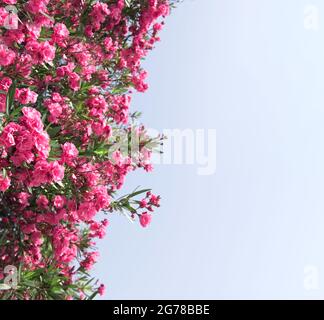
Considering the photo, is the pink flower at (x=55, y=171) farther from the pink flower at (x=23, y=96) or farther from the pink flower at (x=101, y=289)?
the pink flower at (x=101, y=289)

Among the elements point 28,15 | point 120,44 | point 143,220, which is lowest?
point 143,220

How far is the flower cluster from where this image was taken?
3.17 m

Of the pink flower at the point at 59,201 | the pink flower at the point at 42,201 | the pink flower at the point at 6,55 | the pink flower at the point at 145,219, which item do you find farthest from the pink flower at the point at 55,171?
the pink flower at the point at 145,219

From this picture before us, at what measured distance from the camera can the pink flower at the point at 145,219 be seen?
423 cm

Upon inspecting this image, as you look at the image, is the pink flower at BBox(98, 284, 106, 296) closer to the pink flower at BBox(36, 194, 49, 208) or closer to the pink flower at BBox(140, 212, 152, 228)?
the pink flower at BBox(140, 212, 152, 228)

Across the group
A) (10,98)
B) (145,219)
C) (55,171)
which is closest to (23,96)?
(10,98)

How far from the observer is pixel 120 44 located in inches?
205

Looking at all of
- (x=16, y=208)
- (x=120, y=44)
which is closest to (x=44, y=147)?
(x=16, y=208)

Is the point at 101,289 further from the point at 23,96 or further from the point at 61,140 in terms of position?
the point at 23,96

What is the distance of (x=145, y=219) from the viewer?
13.9 ft

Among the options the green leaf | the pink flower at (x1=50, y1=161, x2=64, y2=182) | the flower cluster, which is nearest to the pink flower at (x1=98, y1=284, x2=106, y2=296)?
the flower cluster

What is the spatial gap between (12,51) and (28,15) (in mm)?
369

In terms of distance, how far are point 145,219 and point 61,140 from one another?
1.05 meters
